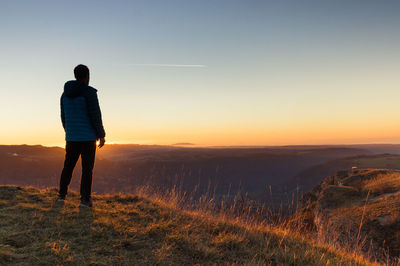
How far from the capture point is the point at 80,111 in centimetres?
384

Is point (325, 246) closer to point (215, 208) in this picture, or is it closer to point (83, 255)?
point (215, 208)

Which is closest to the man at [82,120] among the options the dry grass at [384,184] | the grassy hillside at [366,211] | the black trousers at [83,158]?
the black trousers at [83,158]

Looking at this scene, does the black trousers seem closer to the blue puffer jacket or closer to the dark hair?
the blue puffer jacket

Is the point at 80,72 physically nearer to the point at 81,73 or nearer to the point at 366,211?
the point at 81,73

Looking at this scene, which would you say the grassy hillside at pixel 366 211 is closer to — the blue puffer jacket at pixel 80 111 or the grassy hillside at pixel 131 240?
the grassy hillside at pixel 131 240

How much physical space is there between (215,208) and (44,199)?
11.5 feet

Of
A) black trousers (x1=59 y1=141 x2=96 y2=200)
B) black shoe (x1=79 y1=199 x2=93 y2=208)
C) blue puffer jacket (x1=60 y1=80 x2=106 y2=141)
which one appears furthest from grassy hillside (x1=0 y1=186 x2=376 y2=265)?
blue puffer jacket (x1=60 y1=80 x2=106 y2=141)

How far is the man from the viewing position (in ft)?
12.6

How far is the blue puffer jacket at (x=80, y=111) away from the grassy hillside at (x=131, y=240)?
1294 millimetres

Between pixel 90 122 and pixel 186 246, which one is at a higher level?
pixel 90 122

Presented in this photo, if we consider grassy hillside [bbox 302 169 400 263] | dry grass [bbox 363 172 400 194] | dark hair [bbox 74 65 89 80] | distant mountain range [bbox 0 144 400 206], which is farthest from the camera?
distant mountain range [bbox 0 144 400 206]

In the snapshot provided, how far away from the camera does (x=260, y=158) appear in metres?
124

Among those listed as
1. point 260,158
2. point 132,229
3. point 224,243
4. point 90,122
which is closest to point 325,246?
point 224,243

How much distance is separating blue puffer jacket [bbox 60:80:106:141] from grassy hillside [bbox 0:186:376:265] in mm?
1294
